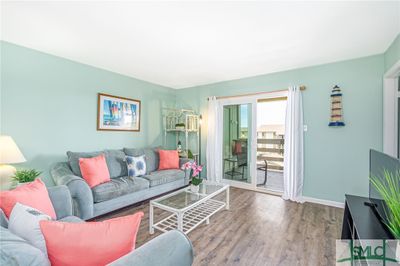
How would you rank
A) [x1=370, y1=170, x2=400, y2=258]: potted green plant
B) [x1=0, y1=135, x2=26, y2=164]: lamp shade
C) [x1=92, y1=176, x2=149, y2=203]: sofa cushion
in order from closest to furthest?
[x1=370, y1=170, x2=400, y2=258]: potted green plant
[x1=0, y1=135, x2=26, y2=164]: lamp shade
[x1=92, y1=176, x2=149, y2=203]: sofa cushion

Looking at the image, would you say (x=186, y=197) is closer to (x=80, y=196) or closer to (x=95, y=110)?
(x=80, y=196)

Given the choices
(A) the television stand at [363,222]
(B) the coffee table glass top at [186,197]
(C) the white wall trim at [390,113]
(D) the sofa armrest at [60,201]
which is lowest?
(B) the coffee table glass top at [186,197]

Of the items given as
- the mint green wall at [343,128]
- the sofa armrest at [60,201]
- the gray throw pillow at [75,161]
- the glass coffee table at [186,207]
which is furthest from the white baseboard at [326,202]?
the gray throw pillow at [75,161]

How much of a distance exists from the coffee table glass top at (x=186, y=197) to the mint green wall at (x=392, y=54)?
9.00ft

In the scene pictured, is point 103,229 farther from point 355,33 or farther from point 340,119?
point 340,119

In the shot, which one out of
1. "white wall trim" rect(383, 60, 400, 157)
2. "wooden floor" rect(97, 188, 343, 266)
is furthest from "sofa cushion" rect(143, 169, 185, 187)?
"white wall trim" rect(383, 60, 400, 157)

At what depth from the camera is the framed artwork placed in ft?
10.9

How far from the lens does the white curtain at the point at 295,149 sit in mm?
3207

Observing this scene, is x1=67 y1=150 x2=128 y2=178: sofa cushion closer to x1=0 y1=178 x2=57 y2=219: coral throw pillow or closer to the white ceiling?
Answer: x1=0 y1=178 x2=57 y2=219: coral throw pillow

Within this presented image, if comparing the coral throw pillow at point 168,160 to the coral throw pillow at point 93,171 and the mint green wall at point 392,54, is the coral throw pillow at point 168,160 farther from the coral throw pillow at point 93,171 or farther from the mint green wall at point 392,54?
the mint green wall at point 392,54

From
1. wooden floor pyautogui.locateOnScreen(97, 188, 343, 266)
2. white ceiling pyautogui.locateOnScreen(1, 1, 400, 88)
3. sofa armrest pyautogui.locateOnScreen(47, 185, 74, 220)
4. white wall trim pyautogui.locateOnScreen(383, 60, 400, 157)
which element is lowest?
wooden floor pyautogui.locateOnScreen(97, 188, 343, 266)

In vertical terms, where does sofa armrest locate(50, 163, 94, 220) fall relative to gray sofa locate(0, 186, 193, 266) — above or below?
below

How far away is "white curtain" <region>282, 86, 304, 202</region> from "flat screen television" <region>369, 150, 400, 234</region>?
1361mm

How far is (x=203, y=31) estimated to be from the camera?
210 cm
